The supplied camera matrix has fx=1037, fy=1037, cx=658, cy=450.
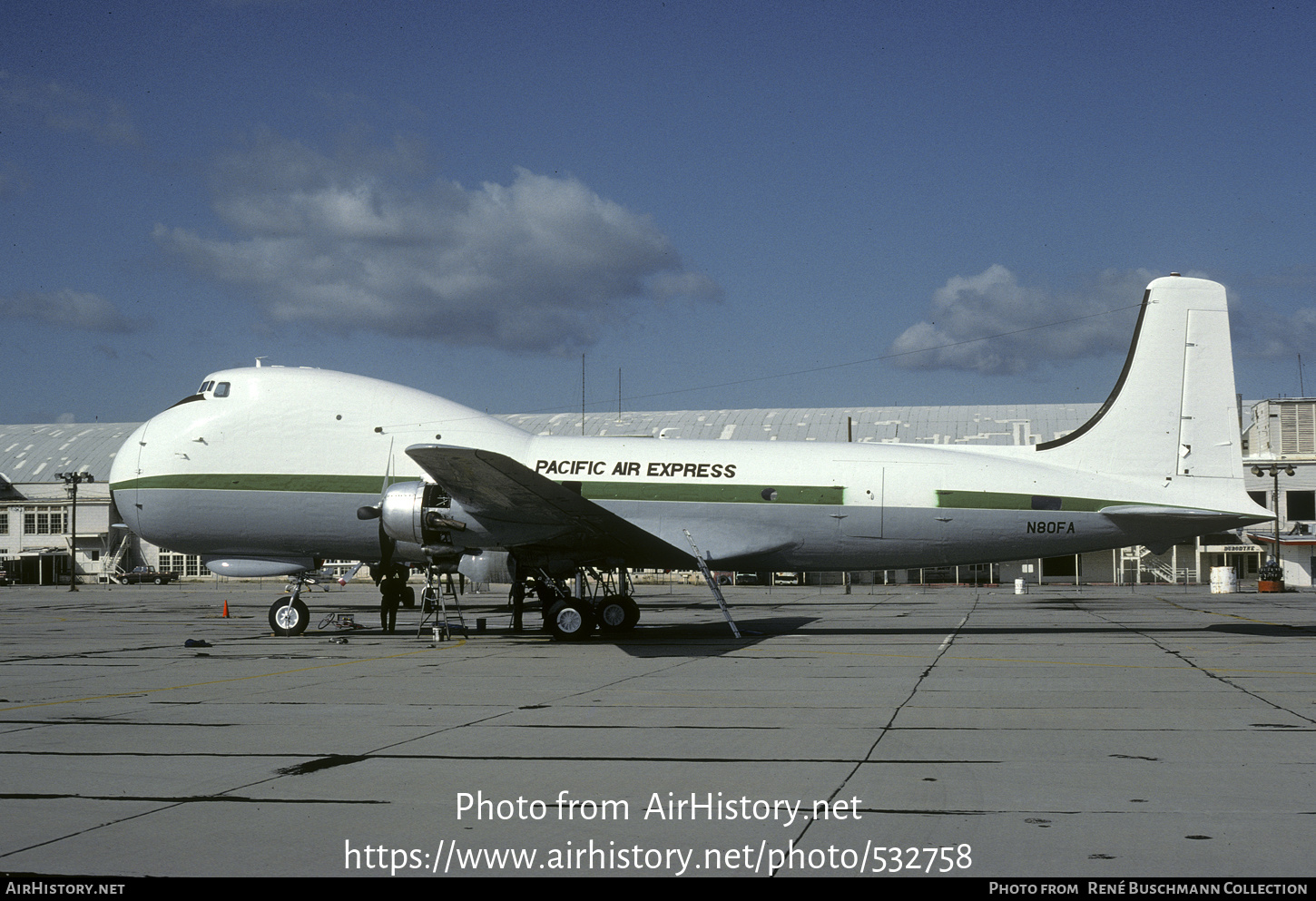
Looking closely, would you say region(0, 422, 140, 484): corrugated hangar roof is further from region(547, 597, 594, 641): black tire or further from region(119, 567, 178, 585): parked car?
region(547, 597, 594, 641): black tire

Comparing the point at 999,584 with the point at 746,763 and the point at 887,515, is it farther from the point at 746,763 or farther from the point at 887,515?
the point at 746,763

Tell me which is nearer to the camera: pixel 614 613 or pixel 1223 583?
pixel 614 613

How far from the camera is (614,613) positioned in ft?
77.3

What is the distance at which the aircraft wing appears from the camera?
19.1 metres

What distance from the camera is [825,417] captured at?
258ft

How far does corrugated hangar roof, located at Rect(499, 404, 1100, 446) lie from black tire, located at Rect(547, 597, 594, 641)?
5137cm

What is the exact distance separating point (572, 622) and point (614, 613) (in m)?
1.58

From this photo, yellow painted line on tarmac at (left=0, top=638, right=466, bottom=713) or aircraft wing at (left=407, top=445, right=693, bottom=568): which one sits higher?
aircraft wing at (left=407, top=445, right=693, bottom=568)

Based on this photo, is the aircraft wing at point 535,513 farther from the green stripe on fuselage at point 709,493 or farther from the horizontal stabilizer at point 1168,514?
the horizontal stabilizer at point 1168,514

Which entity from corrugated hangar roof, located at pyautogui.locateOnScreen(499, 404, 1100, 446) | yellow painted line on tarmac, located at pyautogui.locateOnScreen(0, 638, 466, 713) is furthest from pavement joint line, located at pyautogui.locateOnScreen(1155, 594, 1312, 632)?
corrugated hangar roof, located at pyautogui.locateOnScreen(499, 404, 1100, 446)

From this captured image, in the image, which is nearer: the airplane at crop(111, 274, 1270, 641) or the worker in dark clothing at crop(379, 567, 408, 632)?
the airplane at crop(111, 274, 1270, 641)

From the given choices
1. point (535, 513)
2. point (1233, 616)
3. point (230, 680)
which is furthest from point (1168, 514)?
point (230, 680)

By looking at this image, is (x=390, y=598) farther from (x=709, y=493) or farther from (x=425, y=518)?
(x=709, y=493)

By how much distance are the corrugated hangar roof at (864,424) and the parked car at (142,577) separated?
31.0 metres
